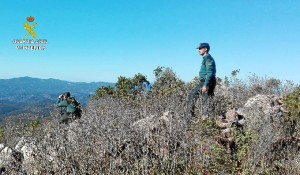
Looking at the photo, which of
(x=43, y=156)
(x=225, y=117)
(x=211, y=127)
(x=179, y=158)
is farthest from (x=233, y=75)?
(x=43, y=156)

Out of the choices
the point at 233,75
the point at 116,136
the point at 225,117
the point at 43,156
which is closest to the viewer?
the point at 43,156

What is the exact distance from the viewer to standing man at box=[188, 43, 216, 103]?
35.1 ft

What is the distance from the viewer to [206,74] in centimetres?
1087

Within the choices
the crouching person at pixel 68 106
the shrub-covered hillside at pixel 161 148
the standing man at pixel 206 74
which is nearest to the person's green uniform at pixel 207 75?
the standing man at pixel 206 74

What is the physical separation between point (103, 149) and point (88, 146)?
312 mm

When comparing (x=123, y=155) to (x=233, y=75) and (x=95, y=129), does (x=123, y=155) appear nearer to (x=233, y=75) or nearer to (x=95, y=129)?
(x=95, y=129)

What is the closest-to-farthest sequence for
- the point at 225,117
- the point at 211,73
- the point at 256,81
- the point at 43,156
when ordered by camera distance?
the point at 43,156
the point at 211,73
the point at 225,117
the point at 256,81

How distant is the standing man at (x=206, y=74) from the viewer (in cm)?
1070

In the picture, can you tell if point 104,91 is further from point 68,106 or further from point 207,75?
point 207,75

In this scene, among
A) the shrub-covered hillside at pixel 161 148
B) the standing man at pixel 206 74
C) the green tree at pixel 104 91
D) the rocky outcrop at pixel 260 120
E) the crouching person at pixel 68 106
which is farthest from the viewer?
the green tree at pixel 104 91

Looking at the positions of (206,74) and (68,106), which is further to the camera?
(68,106)

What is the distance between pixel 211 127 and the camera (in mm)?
9055

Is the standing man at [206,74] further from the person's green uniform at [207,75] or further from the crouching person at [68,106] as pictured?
the crouching person at [68,106]

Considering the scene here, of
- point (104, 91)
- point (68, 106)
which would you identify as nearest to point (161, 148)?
point (68, 106)
